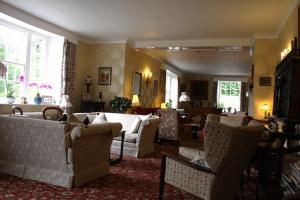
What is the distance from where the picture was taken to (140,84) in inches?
367

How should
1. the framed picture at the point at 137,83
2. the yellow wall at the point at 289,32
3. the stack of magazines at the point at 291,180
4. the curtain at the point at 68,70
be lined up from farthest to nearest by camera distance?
the framed picture at the point at 137,83
the curtain at the point at 68,70
the yellow wall at the point at 289,32
the stack of magazines at the point at 291,180

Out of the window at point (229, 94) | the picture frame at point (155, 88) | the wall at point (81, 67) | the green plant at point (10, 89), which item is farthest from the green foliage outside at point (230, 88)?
the green plant at point (10, 89)

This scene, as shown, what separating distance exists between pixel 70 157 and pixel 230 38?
18.6ft

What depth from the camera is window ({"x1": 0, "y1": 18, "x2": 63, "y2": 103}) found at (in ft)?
19.8

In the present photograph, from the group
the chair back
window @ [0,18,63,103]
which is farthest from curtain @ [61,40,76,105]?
the chair back

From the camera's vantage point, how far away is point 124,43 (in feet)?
26.7

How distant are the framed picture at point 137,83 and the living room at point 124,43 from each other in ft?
0.11

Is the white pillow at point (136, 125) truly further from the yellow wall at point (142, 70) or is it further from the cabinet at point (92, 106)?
the yellow wall at point (142, 70)

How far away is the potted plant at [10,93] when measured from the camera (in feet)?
18.2

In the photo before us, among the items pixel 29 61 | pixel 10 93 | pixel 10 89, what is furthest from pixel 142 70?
pixel 10 93

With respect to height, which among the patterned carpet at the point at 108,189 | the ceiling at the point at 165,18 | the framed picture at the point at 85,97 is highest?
the ceiling at the point at 165,18

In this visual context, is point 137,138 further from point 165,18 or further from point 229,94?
point 229,94

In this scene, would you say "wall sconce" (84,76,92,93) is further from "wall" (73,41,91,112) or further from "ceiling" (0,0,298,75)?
"ceiling" (0,0,298,75)

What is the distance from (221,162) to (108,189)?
4.98 feet
